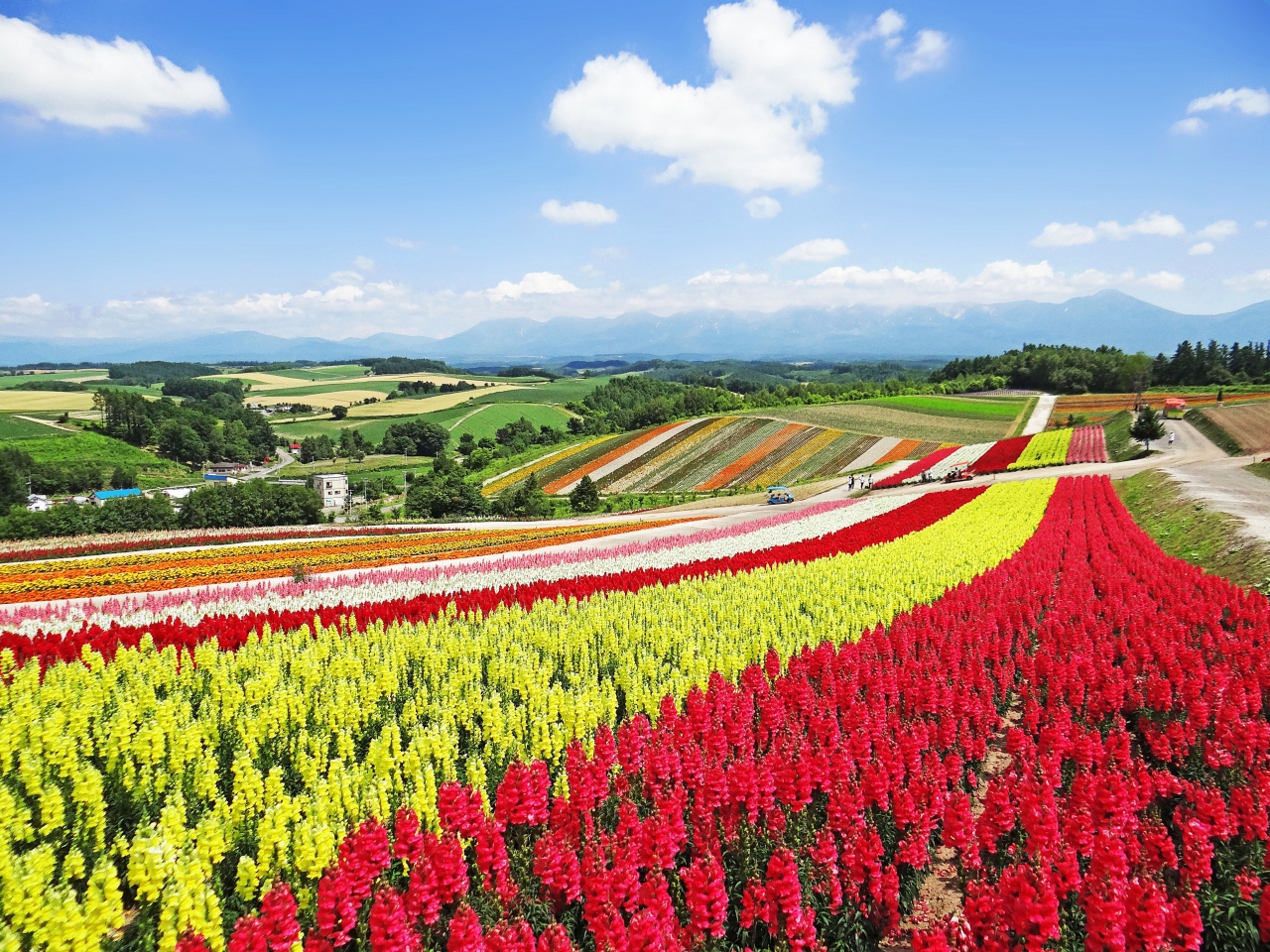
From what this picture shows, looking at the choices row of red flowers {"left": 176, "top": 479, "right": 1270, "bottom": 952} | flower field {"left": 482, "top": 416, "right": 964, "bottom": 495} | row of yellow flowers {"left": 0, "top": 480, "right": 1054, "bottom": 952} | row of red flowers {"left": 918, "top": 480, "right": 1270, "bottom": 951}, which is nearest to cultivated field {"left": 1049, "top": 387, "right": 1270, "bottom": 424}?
flower field {"left": 482, "top": 416, "right": 964, "bottom": 495}

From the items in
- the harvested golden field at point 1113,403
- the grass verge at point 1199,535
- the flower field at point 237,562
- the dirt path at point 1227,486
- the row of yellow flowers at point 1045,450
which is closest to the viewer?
the grass verge at point 1199,535

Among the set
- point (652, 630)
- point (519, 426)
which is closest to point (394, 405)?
point (519, 426)

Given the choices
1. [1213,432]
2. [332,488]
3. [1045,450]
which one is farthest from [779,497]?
[332,488]

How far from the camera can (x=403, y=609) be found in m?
12.8

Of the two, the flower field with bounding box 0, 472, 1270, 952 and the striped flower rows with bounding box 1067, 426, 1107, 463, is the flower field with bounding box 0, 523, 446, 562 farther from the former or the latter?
the striped flower rows with bounding box 1067, 426, 1107, 463

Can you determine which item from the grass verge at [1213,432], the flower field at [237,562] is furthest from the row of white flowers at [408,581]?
the grass verge at [1213,432]

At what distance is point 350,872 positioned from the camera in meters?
4.16

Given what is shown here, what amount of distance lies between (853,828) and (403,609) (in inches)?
386

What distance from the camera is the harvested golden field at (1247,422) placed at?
48.5 metres

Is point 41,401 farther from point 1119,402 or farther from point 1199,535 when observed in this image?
point 1119,402

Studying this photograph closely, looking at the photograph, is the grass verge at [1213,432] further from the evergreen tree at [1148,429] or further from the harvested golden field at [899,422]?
the harvested golden field at [899,422]

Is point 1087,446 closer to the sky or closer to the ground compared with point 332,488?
closer to the sky

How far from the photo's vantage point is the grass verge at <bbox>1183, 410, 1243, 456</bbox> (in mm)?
48375

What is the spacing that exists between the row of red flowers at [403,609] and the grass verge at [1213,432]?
42.9 m
